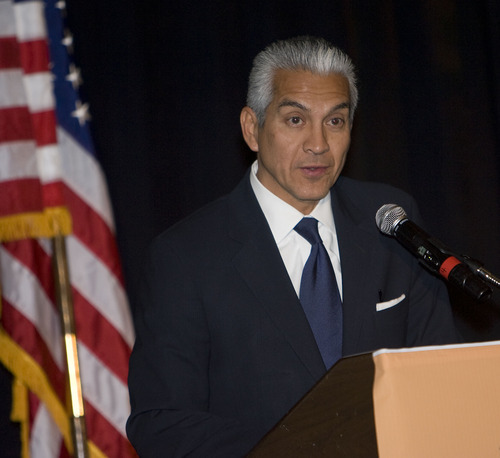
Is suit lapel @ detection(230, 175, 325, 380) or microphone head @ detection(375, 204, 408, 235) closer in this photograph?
microphone head @ detection(375, 204, 408, 235)

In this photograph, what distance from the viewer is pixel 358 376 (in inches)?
43.7

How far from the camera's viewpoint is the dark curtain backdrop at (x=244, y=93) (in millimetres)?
3258

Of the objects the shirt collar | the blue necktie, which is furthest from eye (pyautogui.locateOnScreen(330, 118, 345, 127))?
the blue necktie

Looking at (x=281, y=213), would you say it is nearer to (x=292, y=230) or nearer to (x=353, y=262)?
(x=292, y=230)

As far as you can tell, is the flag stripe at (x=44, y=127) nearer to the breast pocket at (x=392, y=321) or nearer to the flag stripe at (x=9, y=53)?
the flag stripe at (x=9, y=53)

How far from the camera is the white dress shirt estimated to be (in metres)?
2.01

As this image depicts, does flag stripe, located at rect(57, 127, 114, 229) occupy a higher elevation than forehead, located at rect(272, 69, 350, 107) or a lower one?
lower

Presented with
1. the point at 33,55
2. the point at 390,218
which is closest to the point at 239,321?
the point at 390,218

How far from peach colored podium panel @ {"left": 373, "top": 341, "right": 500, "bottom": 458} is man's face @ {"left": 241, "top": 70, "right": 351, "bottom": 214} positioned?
923 mm

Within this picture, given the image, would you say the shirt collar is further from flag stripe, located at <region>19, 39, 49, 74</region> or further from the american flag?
flag stripe, located at <region>19, 39, 49, 74</region>

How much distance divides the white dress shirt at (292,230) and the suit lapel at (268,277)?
4cm

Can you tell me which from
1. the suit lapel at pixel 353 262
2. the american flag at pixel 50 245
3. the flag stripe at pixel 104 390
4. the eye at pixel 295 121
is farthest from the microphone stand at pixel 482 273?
the flag stripe at pixel 104 390

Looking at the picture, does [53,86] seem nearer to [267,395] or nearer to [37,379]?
[37,379]

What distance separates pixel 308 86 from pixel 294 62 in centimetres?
9
